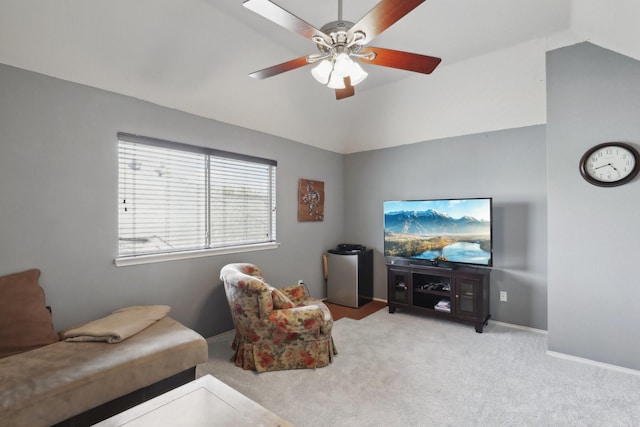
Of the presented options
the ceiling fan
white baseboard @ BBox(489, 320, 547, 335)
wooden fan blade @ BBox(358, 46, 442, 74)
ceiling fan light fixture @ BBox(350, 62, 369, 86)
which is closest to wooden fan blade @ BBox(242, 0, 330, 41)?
the ceiling fan

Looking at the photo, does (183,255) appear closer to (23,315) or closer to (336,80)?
(23,315)

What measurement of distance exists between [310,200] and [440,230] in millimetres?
1796

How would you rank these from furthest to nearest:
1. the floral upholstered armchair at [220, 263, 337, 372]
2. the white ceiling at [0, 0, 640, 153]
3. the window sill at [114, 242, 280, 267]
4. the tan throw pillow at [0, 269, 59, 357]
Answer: the window sill at [114, 242, 280, 267]
the floral upholstered armchair at [220, 263, 337, 372]
the white ceiling at [0, 0, 640, 153]
the tan throw pillow at [0, 269, 59, 357]

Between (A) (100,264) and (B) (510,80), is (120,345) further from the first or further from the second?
(B) (510,80)

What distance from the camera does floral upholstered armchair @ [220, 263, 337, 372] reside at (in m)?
2.51

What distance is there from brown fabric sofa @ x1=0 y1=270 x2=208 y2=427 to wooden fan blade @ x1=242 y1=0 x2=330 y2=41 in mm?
2077

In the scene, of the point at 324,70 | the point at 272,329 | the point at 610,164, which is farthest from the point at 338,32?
the point at 610,164

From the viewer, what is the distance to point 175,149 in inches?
118

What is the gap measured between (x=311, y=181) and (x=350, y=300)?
1799 mm

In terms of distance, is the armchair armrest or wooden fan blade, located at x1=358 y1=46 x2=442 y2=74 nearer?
wooden fan blade, located at x1=358 y1=46 x2=442 y2=74

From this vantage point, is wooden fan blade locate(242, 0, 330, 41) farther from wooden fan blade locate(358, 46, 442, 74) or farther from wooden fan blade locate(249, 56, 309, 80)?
wooden fan blade locate(358, 46, 442, 74)

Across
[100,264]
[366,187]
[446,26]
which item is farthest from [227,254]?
[446,26]

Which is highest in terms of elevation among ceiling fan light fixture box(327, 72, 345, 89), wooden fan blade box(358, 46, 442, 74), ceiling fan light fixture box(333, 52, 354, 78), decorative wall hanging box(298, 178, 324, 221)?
wooden fan blade box(358, 46, 442, 74)

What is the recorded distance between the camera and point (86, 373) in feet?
5.64
